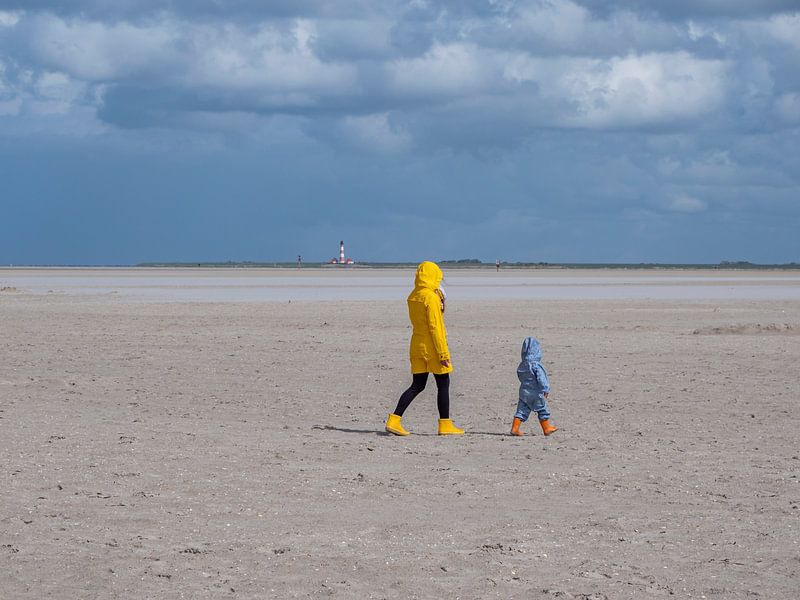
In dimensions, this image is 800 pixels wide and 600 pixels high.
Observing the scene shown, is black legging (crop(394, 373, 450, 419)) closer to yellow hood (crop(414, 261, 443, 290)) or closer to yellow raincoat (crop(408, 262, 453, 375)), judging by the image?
yellow raincoat (crop(408, 262, 453, 375))

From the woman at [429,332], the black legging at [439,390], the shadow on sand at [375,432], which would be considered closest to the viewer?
the woman at [429,332]

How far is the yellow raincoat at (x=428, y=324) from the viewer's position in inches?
456

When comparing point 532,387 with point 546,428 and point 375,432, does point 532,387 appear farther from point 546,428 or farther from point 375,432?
point 375,432

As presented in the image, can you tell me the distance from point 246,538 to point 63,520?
1369 mm

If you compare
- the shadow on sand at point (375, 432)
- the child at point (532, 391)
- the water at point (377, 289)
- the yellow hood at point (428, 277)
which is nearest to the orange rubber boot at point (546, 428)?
the child at point (532, 391)

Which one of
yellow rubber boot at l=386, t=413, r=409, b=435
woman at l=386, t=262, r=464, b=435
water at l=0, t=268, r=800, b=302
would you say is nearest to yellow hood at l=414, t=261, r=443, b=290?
woman at l=386, t=262, r=464, b=435

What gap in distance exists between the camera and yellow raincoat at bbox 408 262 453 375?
11594 mm

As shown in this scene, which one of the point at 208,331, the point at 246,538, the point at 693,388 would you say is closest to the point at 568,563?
the point at 246,538

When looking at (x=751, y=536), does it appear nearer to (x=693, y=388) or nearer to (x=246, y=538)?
(x=246, y=538)

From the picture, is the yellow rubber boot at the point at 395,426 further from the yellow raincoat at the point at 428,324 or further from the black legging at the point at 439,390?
the yellow raincoat at the point at 428,324

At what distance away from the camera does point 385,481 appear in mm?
9586

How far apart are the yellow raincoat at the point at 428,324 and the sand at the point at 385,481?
79 cm

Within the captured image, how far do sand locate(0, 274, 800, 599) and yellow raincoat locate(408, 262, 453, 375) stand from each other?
0.79 metres

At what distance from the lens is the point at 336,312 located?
35875 mm
